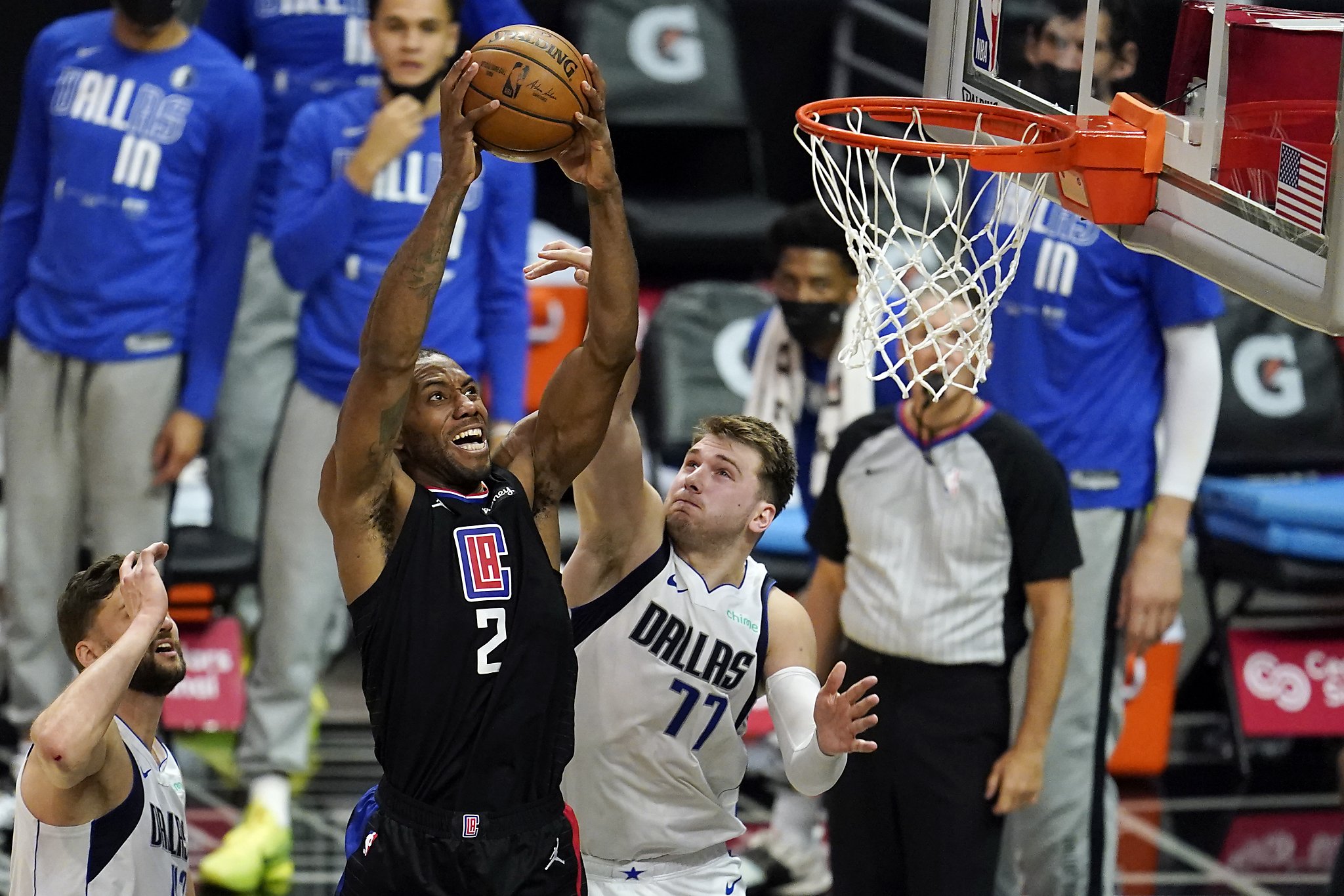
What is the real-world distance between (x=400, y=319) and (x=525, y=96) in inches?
20.2

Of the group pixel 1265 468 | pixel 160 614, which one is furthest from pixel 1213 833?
pixel 160 614

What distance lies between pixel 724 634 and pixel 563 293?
4146 mm

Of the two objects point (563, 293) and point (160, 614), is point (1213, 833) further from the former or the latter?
point (160, 614)

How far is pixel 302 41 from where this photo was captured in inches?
281

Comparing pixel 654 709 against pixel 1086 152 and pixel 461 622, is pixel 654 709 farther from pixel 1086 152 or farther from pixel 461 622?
pixel 1086 152

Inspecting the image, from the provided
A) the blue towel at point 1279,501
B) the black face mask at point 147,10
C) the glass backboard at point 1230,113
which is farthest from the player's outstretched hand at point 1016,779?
the black face mask at point 147,10

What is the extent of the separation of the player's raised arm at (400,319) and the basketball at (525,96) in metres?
0.06

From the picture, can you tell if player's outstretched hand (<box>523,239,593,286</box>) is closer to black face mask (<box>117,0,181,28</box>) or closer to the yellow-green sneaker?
the yellow-green sneaker

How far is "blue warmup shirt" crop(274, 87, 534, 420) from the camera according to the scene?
21.2 feet

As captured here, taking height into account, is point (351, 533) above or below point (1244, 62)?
below

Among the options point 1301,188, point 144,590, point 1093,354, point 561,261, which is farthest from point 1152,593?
point 144,590

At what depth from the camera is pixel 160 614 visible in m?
3.63

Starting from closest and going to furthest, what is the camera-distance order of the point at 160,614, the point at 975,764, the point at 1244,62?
the point at 160,614 → the point at 1244,62 → the point at 975,764

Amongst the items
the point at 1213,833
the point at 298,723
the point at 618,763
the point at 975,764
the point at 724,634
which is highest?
the point at 724,634
